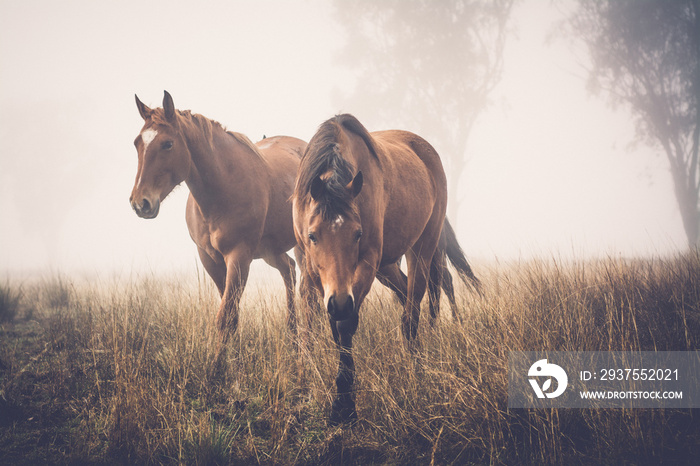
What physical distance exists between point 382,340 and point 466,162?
17.8 metres

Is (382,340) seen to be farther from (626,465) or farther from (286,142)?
(286,142)

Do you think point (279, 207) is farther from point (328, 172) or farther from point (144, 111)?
point (328, 172)

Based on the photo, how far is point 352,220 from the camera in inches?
101

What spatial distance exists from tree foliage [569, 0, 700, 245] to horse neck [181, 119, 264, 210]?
58.3ft

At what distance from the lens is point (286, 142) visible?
618 centimetres

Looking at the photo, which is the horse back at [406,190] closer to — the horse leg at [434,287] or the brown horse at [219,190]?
the horse leg at [434,287]

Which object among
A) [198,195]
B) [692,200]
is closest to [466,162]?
[692,200]

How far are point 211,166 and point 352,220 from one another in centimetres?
241

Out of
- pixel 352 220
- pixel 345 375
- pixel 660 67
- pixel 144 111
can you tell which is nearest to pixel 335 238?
pixel 352 220

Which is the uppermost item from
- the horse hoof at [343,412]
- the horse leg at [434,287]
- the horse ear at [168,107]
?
the horse ear at [168,107]

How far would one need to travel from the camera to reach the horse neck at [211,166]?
4184mm

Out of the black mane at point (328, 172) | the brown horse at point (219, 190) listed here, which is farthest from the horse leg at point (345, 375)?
the brown horse at point (219, 190)

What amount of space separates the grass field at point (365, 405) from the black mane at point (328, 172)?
1.24 metres

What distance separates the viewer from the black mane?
2549 millimetres
